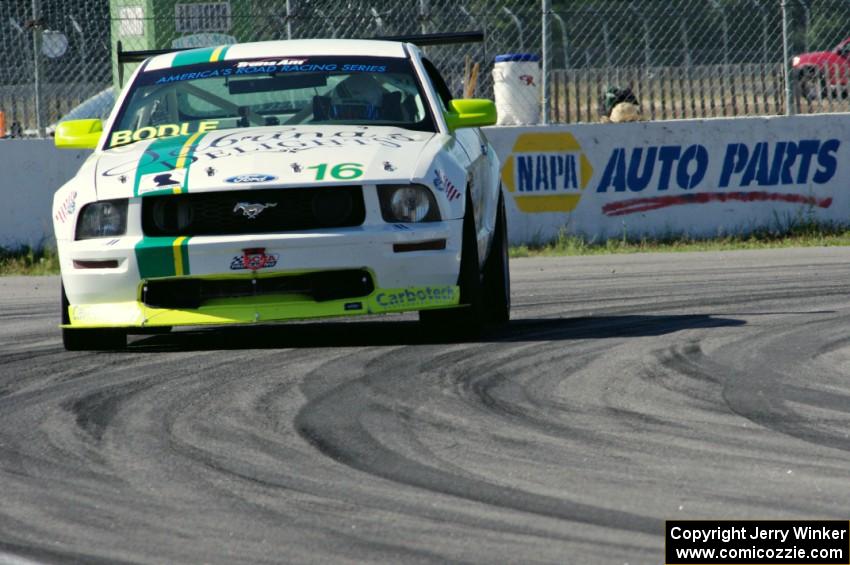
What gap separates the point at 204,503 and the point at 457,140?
13.2 feet

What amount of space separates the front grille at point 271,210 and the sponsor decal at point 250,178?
0.17 ft

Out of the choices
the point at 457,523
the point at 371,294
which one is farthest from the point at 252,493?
the point at 371,294

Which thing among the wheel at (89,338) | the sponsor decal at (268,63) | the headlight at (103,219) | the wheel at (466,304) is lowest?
the wheel at (89,338)

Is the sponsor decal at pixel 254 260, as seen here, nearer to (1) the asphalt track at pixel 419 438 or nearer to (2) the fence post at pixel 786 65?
(1) the asphalt track at pixel 419 438

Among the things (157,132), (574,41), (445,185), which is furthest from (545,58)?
(445,185)

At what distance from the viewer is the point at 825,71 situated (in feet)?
48.4

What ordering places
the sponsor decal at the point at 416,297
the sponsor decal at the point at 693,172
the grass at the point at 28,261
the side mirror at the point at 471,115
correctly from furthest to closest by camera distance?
the sponsor decal at the point at 693,172, the grass at the point at 28,261, the side mirror at the point at 471,115, the sponsor decal at the point at 416,297

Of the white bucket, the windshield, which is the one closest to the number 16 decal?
the windshield

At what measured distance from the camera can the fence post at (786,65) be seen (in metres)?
14.0

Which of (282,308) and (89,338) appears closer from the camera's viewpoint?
(282,308)

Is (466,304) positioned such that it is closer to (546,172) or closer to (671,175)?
(546,172)

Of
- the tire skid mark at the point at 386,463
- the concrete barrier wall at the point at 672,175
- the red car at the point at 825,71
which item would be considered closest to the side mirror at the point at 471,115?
the tire skid mark at the point at 386,463

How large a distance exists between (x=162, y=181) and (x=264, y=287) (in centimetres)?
65

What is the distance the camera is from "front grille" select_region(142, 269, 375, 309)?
7.07 m
